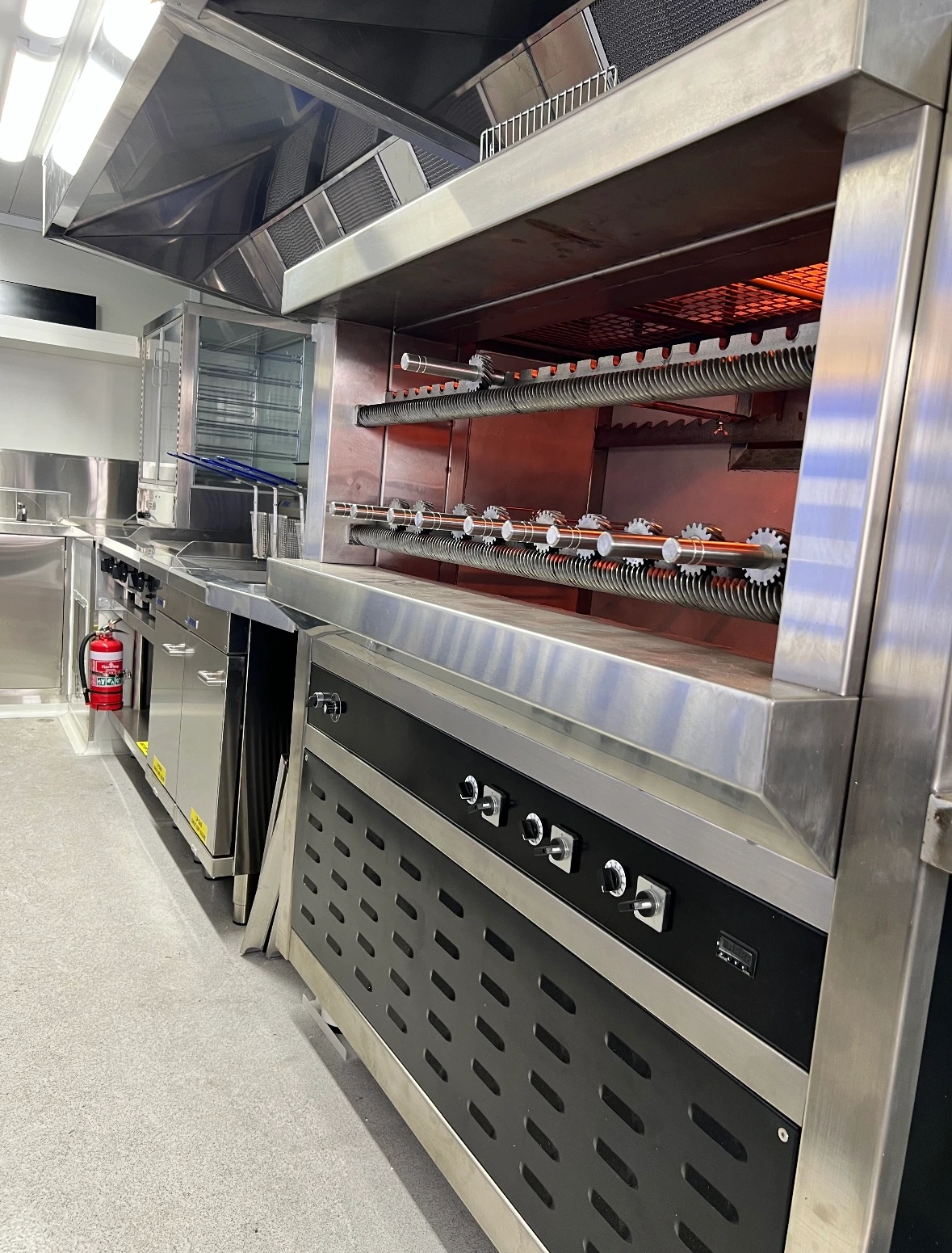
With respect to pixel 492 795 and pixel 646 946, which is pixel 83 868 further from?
pixel 646 946

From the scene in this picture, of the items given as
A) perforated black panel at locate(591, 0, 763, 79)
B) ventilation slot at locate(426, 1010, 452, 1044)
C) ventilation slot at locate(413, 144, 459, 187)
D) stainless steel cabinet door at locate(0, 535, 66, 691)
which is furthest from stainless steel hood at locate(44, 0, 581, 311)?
ventilation slot at locate(426, 1010, 452, 1044)

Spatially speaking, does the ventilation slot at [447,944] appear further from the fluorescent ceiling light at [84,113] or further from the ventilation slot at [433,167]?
the fluorescent ceiling light at [84,113]

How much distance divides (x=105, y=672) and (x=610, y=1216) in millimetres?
3655

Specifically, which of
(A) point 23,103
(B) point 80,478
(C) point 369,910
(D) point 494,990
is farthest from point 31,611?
(D) point 494,990

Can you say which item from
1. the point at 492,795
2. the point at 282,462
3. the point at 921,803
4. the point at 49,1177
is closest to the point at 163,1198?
the point at 49,1177

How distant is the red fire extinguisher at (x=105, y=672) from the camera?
166 inches

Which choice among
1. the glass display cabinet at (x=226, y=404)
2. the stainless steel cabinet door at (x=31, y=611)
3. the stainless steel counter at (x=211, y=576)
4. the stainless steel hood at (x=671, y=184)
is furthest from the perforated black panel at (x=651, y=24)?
the stainless steel cabinet door at (x=31, y=611)

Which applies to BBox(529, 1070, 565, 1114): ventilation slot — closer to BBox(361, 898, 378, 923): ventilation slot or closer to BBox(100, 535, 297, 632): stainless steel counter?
BBox(361, 898, 378, 923): ventilation slot

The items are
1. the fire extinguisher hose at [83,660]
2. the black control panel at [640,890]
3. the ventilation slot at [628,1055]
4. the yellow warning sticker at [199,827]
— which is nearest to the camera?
the black control panel at [640,890]

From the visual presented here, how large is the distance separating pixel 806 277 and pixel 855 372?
0.60 m

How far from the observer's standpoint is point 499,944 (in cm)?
143

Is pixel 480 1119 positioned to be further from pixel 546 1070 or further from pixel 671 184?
pixel 671 184

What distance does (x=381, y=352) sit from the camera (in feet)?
6.60

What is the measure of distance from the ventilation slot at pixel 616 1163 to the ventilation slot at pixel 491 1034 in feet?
0.82
